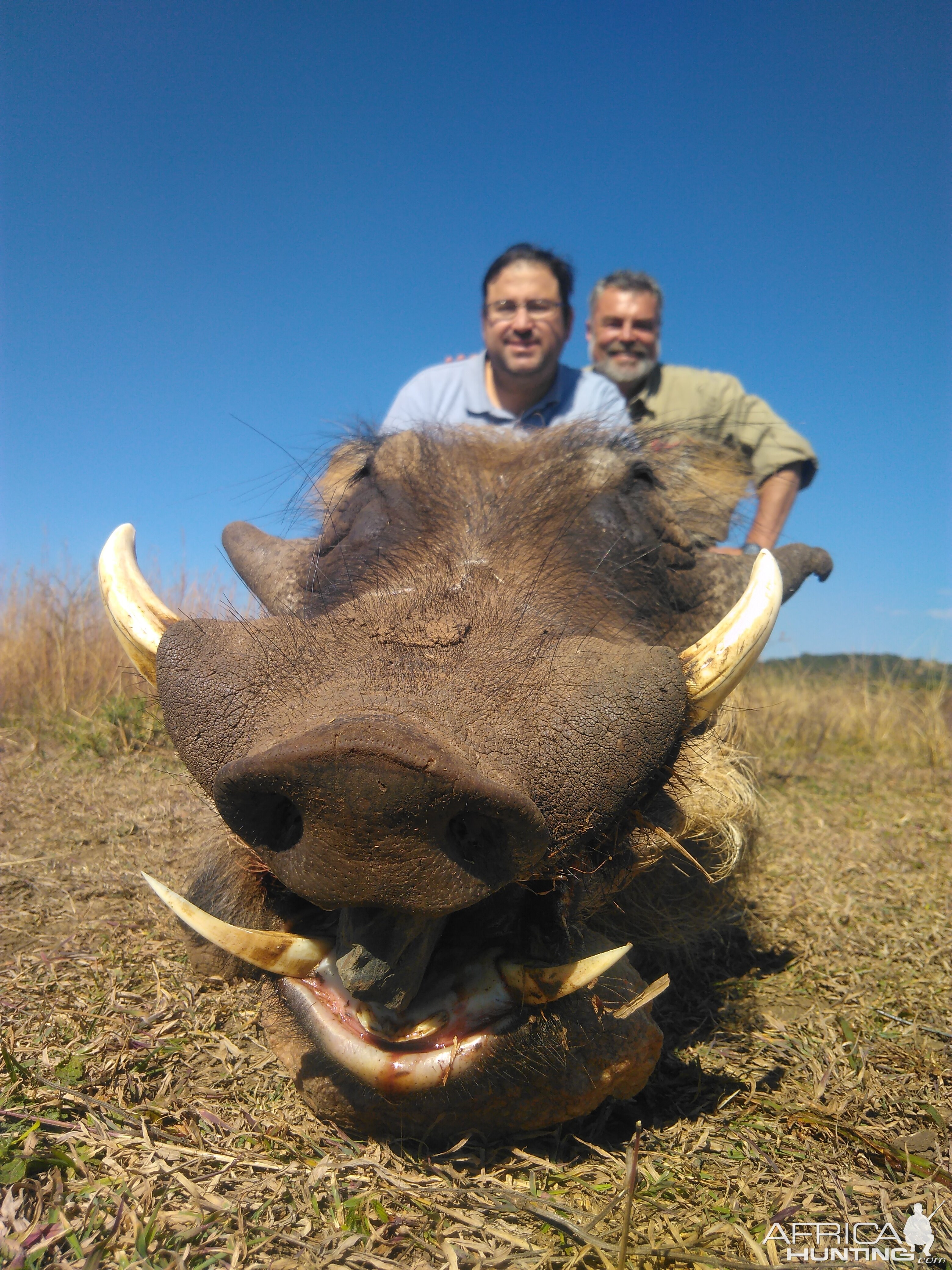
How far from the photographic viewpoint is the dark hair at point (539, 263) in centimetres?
481

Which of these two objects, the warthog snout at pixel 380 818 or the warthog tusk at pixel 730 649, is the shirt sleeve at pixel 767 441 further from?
the warthog snout at pixel 380 818

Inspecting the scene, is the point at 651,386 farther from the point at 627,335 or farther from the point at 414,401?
the point at 414,401

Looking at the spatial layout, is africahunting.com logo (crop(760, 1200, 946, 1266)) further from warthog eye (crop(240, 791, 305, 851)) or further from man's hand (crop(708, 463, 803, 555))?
man's hand (crop(708, 463, 803, 555))

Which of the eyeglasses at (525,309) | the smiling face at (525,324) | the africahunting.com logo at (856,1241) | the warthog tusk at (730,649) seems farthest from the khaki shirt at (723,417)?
the africahunting.com logo at (856,1241)

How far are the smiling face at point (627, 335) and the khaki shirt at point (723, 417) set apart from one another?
5.3 inches

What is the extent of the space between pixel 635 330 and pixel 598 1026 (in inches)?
214

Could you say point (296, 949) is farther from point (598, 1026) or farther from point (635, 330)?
point (635, 330)

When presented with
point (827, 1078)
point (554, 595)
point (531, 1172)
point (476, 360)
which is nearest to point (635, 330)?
point (476, 360)

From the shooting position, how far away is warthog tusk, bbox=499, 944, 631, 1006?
4.45 feet

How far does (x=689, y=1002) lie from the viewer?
2418 mm

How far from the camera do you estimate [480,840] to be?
3.98ft

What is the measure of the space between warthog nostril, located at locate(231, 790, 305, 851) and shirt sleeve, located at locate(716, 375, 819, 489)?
332 cm

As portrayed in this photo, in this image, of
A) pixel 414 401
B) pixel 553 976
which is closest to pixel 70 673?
pixel 414 401

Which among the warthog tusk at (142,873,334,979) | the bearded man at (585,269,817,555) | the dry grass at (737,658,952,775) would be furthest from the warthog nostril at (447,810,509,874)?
the dry grass at (737,658,952,775)
